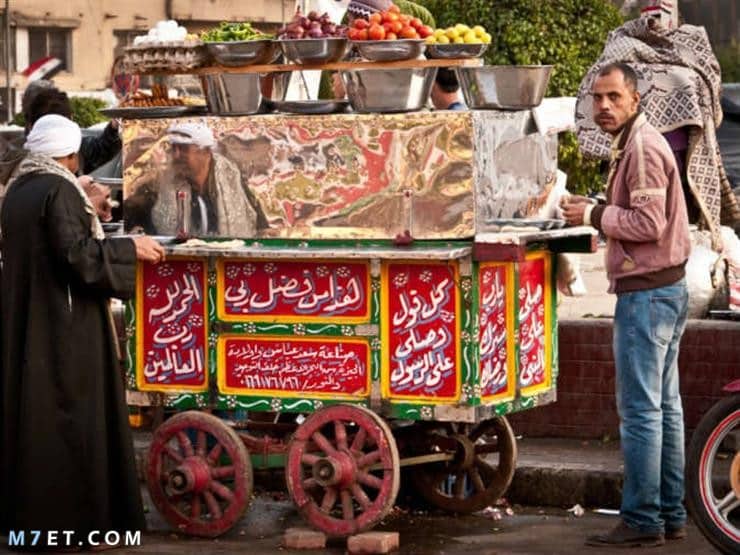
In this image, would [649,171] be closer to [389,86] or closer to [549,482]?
[389,86]

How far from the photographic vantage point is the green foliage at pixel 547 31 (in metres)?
14.9

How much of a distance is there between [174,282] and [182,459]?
74 cm

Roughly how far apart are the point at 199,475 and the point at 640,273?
1.99 meters

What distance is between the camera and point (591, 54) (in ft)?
50.3

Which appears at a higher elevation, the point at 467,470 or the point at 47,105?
the point at 47,105

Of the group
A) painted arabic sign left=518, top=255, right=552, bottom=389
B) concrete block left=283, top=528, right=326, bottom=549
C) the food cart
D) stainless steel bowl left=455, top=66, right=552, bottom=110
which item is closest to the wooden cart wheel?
the food cart

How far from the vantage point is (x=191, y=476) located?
7.58m

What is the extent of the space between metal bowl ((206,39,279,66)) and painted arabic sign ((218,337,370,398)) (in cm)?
116

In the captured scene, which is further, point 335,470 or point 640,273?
point 335,470

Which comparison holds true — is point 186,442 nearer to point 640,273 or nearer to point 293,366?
point 293,366

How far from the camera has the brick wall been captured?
338 inches

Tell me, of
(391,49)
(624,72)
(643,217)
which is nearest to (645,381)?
(643,217)

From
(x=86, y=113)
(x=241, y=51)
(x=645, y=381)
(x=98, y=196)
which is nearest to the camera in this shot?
(x=645, y=381)

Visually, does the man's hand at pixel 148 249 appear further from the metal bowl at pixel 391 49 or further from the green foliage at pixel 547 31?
the green foliage at pixel 547 31
